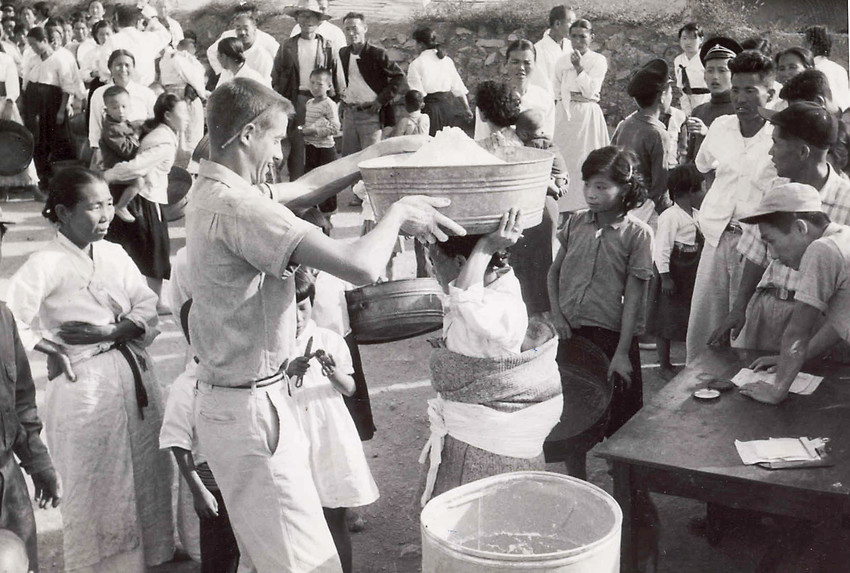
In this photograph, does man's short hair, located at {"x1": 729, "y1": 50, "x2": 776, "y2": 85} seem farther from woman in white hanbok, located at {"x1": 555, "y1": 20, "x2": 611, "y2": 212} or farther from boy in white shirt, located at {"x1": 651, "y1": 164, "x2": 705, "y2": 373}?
woman in white hanbok, located at {"x1": 555, "y1": 20, "x2": 611, "y2": 212}

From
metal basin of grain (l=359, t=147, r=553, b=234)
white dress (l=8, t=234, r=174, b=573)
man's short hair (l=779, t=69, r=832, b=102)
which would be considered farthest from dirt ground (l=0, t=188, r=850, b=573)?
man's short hair (l=779, t=69, r=832, b=102)

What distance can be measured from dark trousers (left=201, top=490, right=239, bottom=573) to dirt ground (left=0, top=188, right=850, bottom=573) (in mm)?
410

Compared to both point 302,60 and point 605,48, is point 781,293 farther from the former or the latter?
point 605,48

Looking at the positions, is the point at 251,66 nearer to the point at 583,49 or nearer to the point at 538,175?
the point at 583,49

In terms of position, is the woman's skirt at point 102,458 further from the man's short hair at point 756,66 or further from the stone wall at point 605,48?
the stone wall at point 605,48

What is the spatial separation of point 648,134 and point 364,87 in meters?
4.37

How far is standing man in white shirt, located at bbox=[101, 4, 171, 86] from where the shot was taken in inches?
429

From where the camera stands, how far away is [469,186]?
2492 mm

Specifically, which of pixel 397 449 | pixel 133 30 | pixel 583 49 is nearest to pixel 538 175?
pixel 397 449

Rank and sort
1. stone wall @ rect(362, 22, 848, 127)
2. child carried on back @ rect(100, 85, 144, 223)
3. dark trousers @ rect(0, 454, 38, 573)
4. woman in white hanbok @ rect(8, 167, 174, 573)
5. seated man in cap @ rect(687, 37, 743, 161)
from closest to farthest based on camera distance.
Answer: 1. dark trousers @ rect(0, 454, 38, 573)
2. woman in white hanbok @ rect(8, 167, 174, 573)
3. seated man in cap @ rect(687, 37, 743, 161)
4. child carried on back @ rect(100, 85, 144, 223)
5. stone wall @ rect(362, 22, 848, 127)

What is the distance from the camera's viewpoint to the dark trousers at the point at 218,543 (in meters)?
3.39

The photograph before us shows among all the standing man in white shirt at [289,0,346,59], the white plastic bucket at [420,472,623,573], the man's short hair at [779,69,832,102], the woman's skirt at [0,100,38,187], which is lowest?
the woman's skirt at [0,100,38,187]

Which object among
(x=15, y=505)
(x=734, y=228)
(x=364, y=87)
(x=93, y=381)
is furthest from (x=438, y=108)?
(x=15, y=505)

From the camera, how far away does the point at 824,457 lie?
285 centimetres
